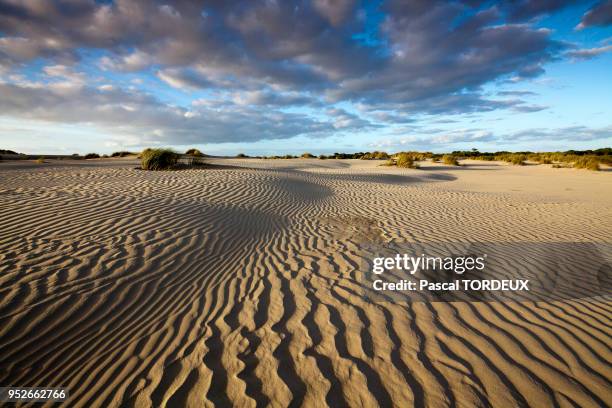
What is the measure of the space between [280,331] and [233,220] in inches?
172

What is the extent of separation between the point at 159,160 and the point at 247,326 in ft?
53.1

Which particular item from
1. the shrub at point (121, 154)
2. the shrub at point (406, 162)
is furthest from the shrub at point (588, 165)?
the shrub at point (121, 154)

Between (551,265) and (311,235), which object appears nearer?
(551,265)

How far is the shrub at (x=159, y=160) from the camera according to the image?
16.3 meters

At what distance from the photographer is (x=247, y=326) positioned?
3166 mm

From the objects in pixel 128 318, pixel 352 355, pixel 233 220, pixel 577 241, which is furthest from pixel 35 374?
pixel 577 241

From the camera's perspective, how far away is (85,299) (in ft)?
11.3

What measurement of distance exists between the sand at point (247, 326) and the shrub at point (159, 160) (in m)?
10.4

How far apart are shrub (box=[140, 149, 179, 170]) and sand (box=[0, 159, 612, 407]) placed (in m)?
10.4

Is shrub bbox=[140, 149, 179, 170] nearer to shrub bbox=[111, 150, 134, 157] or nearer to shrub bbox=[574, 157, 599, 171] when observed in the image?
shrub bbox=[111, 150, 134, 157]

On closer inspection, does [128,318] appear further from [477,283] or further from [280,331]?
[477,283]

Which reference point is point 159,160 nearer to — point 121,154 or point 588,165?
point 121,154

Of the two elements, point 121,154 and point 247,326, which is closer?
point 247,326

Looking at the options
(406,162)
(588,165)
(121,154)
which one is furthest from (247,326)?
(121,154)
